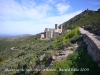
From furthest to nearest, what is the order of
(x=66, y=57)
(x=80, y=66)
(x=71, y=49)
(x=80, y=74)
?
(x=71, y=49) < (x=66, y=57) < (x=80, y=66) < (x=80, y=74)

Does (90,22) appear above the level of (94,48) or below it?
above

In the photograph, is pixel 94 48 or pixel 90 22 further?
Answer: pixel 90 22

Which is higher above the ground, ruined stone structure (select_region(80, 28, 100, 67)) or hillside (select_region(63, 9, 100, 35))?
hillside (select_region(63, 9, 100, 35))

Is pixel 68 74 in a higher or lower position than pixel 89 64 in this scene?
lower

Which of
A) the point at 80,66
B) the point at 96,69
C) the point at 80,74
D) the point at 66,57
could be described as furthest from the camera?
the point at 66,57

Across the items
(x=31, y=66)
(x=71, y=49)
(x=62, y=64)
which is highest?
(x=71, y=49)

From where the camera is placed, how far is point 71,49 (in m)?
11.6

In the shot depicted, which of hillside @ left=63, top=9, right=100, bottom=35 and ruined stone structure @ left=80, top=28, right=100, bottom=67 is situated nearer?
ruined stone structure @ left=80, top=28, right=100, bottom=67

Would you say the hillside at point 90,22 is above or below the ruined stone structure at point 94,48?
above

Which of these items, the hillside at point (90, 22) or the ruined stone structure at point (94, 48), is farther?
the hillside at point (90, 22)

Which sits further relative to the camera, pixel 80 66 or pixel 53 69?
pixel 53 69

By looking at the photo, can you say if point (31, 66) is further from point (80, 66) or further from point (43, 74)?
point (80, 66)

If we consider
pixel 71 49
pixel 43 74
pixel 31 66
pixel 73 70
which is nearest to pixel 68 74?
pixel 73 70

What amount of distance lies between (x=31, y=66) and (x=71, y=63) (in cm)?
537
